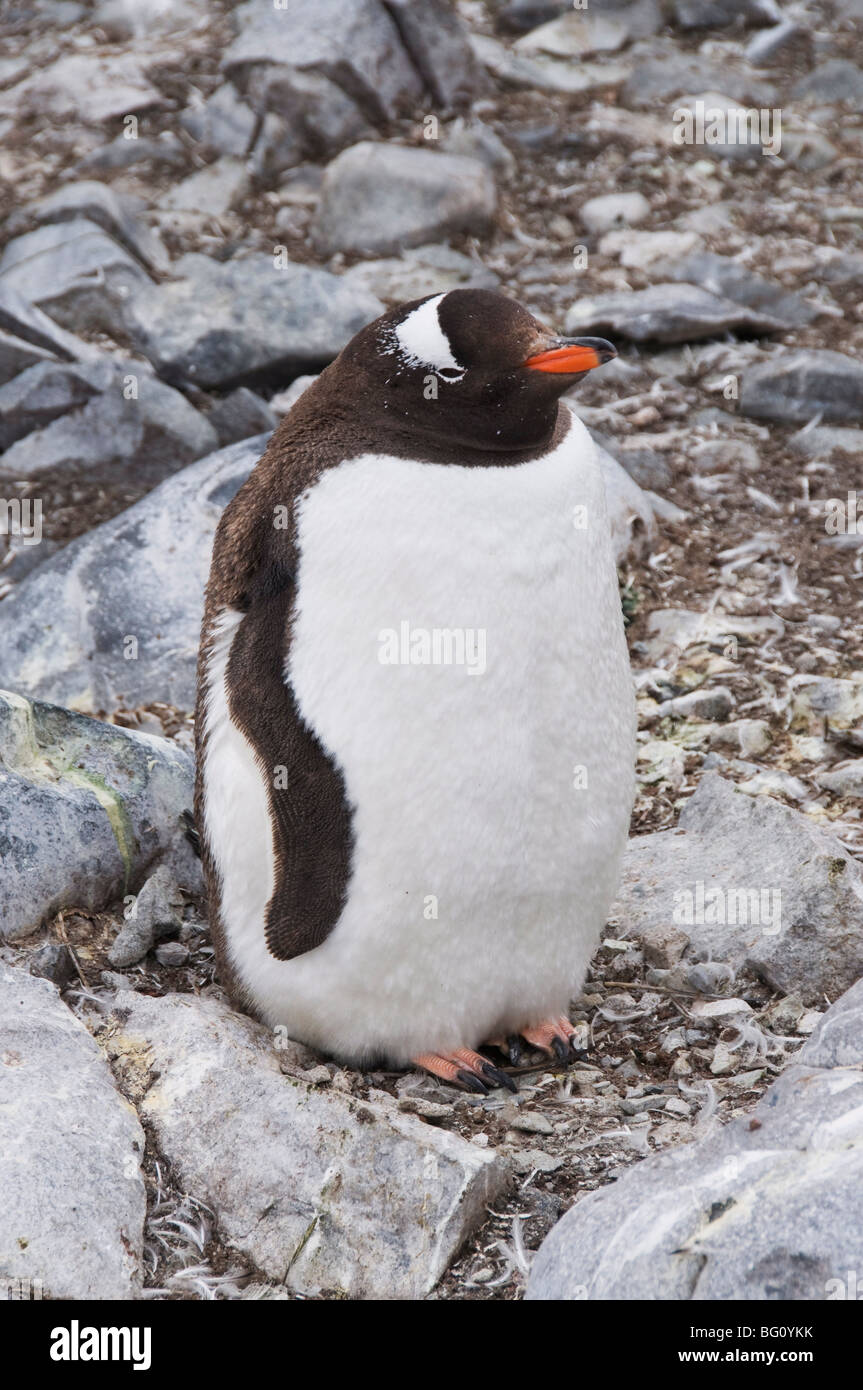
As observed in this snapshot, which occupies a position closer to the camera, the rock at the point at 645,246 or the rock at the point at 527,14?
the rock at the point at 645,246

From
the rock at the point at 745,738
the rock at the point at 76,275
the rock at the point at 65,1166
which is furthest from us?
the rock at the point at 76,275

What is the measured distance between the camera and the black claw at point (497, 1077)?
3.42 metres

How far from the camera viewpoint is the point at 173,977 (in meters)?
3.76

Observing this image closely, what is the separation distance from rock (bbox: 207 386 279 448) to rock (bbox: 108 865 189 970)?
316cm

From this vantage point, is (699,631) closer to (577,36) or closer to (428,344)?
(428,344)

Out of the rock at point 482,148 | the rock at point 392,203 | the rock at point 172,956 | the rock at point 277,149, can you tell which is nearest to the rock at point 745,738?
the rock at point 172,956

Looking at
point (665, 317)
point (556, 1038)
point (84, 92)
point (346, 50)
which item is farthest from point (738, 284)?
point (556, 1038)

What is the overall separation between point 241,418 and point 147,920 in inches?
133

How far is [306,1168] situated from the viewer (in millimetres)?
2955

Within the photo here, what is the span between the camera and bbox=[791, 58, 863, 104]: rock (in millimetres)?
9820

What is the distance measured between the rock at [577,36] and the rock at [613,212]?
2.01 m

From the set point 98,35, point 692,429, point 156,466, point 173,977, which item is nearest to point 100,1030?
point 173,977

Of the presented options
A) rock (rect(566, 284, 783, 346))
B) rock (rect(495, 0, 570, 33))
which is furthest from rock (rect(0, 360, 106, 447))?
rock (rect(495, 0, 570, 33))

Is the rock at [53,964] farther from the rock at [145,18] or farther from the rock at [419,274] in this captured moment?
the rock at [145,18]
